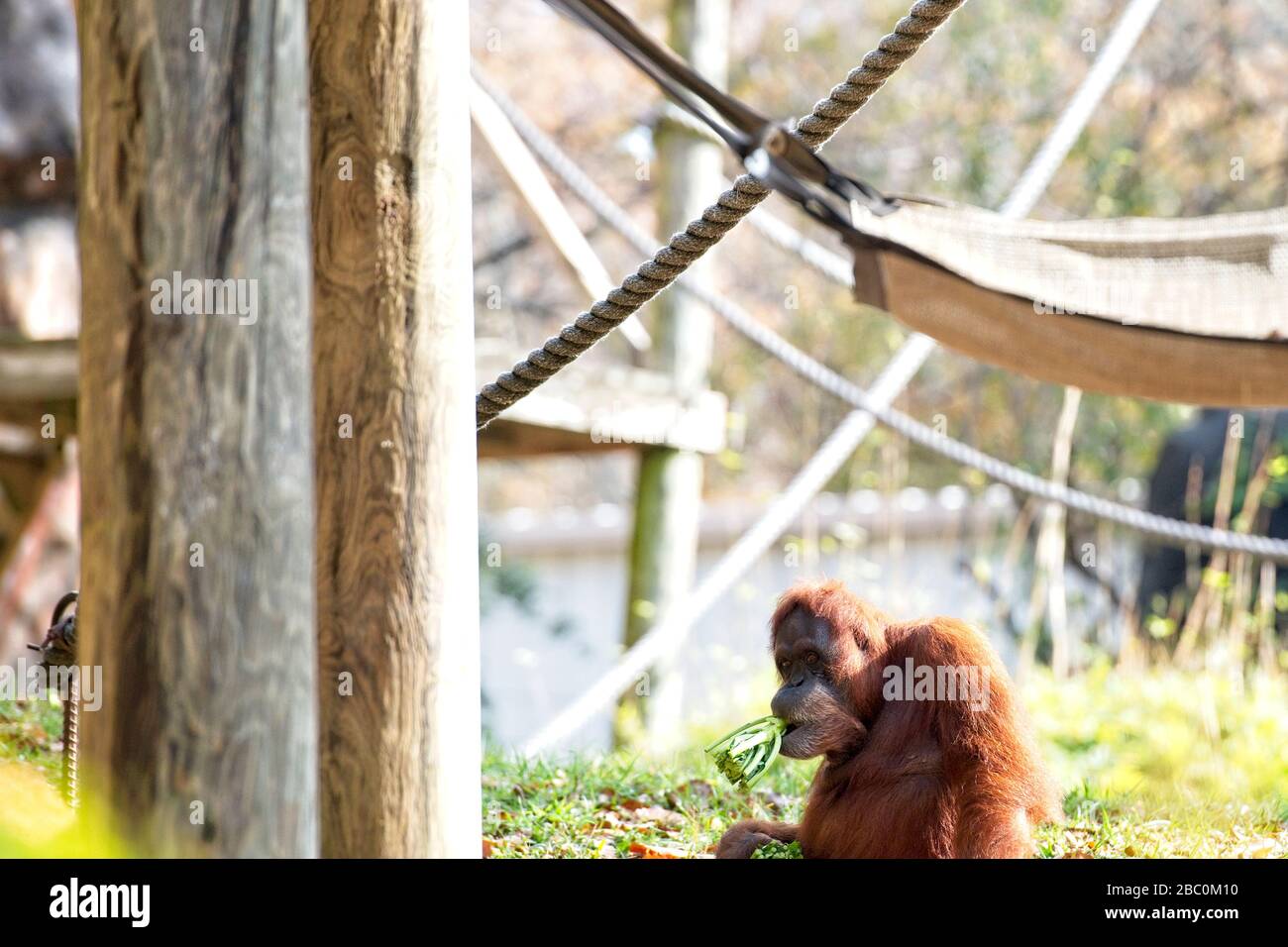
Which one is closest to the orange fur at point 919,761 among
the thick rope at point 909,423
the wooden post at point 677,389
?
the thick rope at point 909,423

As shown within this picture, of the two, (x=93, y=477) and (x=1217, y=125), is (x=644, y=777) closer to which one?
(x=93, y=477)

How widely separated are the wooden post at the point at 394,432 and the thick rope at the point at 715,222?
426 mm

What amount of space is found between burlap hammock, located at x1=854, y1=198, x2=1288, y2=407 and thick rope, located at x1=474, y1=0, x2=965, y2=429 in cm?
61

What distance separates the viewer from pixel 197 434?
4.80 feet

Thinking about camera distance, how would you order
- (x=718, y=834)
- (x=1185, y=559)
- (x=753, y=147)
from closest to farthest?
1. (x=753, y=147)
2. (x=718, y=834)
3. (x=1185, y=559)

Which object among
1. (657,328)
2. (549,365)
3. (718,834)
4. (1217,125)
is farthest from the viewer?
(1217,125)

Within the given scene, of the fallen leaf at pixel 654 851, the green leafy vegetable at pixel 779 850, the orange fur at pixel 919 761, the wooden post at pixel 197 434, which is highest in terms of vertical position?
the wooden post at pixel 197 434

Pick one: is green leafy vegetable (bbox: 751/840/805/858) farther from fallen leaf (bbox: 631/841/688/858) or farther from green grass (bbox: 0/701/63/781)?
green grass (bbox: 0/701/63/781)

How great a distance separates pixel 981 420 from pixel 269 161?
288 inches

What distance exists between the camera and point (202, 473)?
1.46 metres

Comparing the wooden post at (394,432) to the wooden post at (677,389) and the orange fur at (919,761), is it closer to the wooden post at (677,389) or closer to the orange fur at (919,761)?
the orange fur at (919,761)

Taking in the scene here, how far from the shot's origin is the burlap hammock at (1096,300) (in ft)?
9.65

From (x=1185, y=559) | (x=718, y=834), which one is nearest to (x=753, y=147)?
(x=718, y=834)

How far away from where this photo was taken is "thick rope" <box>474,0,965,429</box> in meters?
2.21
